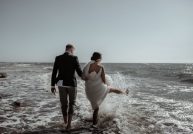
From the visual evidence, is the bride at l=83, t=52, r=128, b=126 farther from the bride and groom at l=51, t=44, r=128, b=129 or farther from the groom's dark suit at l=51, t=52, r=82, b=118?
the groom's dark suit at l=51, t=52, r=82, b=118

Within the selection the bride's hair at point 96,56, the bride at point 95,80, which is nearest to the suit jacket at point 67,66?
the bride at point 95,80

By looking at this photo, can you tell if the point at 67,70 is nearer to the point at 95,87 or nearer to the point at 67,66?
the point at 67,66

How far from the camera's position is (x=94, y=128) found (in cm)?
731

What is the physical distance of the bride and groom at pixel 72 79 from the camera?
6.79 m

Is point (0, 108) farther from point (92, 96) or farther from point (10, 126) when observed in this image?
point (92, 96)

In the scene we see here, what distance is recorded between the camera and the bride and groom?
22.3 feet

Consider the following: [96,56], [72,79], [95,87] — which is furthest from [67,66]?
[95,87]

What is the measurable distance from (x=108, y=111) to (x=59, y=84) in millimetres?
2978

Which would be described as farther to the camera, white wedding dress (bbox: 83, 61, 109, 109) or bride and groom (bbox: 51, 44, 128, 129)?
white wedding dress (bbox: 83, 61, 109, 109)

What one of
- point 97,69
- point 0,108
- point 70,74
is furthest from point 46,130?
point 0,108

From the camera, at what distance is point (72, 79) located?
683 cm

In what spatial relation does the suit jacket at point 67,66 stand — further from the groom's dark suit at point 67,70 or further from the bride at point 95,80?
the bride at point 95,80

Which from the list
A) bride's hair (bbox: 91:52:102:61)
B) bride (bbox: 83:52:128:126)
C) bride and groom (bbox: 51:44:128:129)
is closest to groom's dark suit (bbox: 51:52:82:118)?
bride and groom (bbox: 51:44:128:129)

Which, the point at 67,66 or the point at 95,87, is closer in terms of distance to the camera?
the point at 67,66
